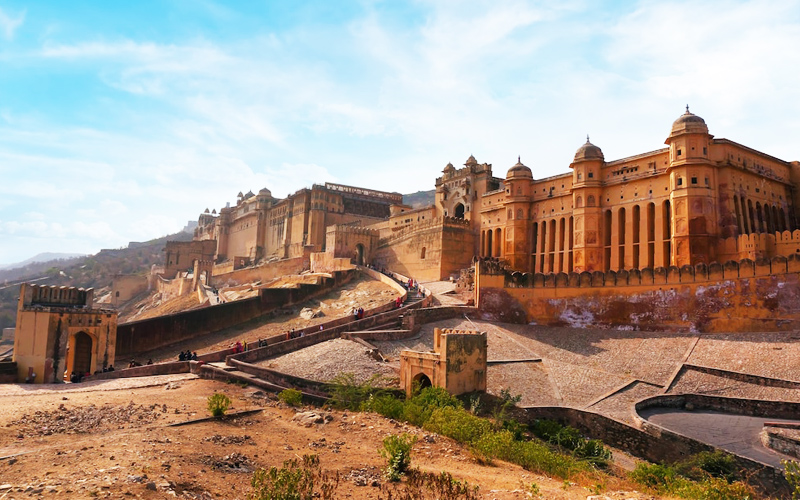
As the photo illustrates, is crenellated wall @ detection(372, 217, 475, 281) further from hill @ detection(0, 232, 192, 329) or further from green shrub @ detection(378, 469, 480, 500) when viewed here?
hill @ detection(0, 232, 192, 329)

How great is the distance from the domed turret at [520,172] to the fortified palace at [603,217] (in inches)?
2.9

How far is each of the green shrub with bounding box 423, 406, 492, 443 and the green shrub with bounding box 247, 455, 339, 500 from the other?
4157 millimetres

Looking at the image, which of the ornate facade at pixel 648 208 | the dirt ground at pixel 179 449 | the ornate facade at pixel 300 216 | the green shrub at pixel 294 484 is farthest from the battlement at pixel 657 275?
the ornate facade at pixel 300 216

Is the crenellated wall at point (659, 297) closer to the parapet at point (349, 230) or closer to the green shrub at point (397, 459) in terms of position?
the green shrub at point (397, 459)

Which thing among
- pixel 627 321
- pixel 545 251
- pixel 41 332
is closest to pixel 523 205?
pixel 545 251

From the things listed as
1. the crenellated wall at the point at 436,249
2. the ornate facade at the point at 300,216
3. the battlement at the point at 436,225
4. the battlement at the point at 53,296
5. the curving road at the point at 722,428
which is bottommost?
the curving road at the point at 722,428

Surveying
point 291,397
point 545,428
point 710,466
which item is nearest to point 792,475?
point 710,466

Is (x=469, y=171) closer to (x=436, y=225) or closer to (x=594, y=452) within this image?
(x=436, y=225)

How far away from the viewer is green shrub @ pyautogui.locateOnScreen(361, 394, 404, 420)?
16359 mm

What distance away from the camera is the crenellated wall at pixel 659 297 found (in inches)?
852

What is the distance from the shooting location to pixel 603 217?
34031mm

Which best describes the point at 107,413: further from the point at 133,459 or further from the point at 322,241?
the point at 322,241

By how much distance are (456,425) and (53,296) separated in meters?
17.4

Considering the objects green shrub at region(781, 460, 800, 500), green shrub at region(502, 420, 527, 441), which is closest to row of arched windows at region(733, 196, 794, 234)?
green shrub at region(502, 420, 527, 441)
